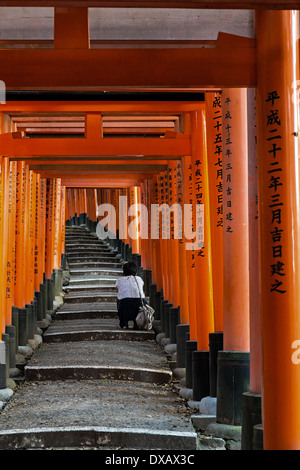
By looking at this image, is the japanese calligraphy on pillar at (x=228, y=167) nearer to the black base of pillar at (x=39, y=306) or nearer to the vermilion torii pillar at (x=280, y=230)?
the vermilion torii pillar at (x=280, y=230)

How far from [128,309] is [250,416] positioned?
24.7ft

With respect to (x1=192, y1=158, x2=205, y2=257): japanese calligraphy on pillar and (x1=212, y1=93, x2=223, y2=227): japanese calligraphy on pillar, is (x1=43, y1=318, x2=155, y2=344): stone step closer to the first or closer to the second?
(x1=192, y1=158, x2=205, y2=257): japanese calligraphy on pillar

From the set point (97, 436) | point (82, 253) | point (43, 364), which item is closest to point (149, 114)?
point (43, 364)

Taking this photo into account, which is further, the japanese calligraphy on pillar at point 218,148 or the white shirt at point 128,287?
the white shirt at point 128,287

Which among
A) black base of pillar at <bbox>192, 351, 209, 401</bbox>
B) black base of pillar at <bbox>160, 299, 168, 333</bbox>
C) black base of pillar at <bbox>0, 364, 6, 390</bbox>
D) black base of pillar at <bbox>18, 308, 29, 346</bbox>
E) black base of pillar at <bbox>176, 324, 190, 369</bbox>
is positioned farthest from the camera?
black base of pillar at <bbox>160, 299, 168, 333</bbox>

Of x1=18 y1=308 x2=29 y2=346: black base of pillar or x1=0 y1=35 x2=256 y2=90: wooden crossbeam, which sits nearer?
x1=0 y1=35 x2=256 y2=90: wooden crossbeam

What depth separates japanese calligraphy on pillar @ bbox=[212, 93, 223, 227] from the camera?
24.7 ft

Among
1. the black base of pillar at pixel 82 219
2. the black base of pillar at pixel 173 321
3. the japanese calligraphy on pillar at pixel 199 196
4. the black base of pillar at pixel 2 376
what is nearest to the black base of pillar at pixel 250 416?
the japanese calligraphy on pillar at pixel 199 196

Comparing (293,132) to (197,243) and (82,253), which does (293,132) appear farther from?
(82,253)

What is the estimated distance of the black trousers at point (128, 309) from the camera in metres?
12.8

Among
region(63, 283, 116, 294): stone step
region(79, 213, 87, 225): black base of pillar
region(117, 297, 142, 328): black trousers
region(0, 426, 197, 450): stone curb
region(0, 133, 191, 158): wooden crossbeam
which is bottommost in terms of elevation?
region(0, 426, 197, 450): stone curb

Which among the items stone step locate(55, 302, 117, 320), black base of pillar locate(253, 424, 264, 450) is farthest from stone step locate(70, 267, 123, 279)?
black base of pillar locate(253, 424, 264, 450)

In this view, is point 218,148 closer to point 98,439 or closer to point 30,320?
point 98,439

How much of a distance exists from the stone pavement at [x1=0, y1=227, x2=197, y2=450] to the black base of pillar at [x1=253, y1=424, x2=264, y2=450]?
1.77 metres
